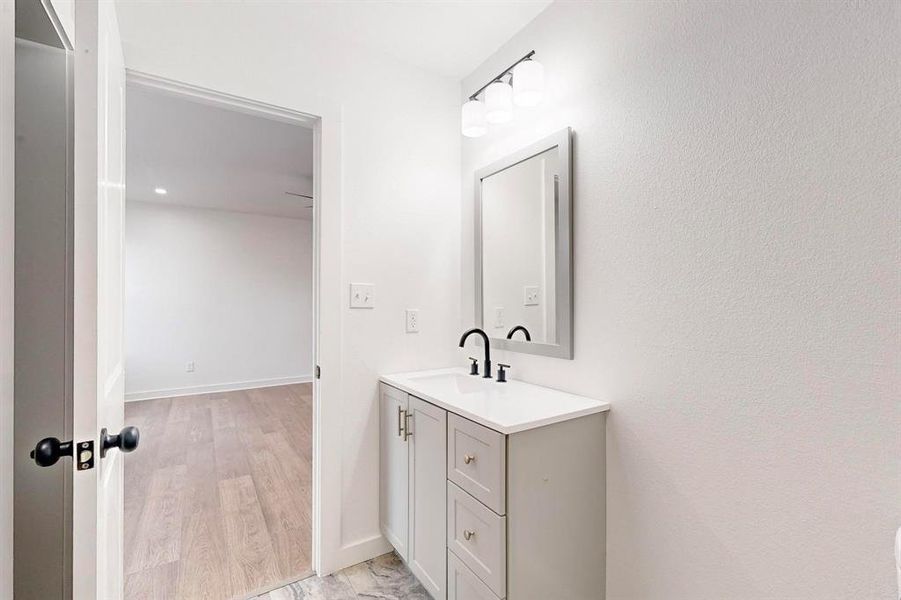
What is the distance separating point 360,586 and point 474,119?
2137 mm

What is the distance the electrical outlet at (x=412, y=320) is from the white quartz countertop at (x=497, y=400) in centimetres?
22

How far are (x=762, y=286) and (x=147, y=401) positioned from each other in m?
6.05

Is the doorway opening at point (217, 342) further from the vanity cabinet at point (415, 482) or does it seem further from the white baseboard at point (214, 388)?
the vanity cabinet at point (415, 482)

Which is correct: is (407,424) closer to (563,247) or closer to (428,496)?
(428,496)

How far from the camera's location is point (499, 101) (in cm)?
181

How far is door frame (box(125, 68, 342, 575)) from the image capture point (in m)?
1.85

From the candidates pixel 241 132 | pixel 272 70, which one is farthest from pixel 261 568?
pixel 241 132

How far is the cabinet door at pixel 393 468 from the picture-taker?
69.7 inches

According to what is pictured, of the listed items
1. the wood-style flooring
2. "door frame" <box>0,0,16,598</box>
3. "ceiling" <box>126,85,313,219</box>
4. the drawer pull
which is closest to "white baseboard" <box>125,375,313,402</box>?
the wood-style flooring

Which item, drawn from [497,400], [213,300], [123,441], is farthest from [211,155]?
[497,400]

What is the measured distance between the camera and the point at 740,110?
1.14 meters

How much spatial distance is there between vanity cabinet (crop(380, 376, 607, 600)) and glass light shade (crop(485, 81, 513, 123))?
4.02ft

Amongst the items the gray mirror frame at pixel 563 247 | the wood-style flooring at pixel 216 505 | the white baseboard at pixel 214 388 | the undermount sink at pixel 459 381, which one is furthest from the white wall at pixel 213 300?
the gray mirror frame at pixel 563 247

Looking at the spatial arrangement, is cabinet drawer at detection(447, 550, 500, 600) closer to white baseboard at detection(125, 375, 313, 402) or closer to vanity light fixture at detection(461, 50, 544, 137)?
vanity light fixture at detection(461, 50, 544, 137)
